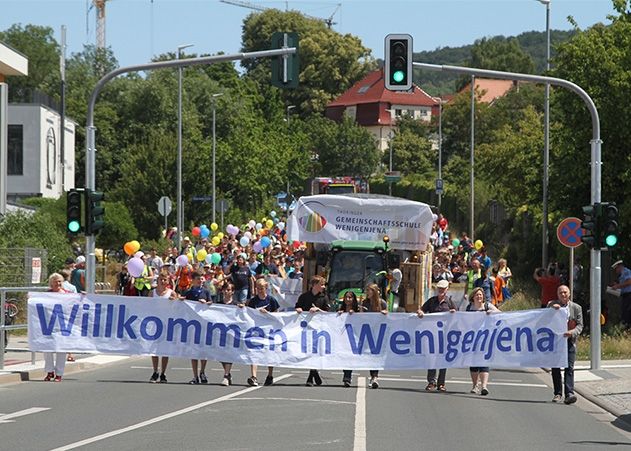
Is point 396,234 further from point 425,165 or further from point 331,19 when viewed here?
point 331,19

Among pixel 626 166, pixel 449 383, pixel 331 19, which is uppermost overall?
pixel 331 19

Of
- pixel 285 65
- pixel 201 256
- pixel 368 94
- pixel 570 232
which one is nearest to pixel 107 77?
pixel 285 65

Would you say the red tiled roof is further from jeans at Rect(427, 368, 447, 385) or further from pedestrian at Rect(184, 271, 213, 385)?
jeans at Rect(427, 368, 447, 385)

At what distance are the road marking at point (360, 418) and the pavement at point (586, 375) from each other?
3.44 m

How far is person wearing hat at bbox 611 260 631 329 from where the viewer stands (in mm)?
29844

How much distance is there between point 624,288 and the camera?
30062 mm

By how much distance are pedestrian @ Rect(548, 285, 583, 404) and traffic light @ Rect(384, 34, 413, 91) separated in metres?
4.92

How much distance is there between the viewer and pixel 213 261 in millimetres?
41219

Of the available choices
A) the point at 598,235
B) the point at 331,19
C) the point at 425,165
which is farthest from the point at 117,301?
the point at 331,19

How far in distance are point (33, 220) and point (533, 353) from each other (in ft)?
68.6

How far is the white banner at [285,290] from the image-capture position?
1497 inches

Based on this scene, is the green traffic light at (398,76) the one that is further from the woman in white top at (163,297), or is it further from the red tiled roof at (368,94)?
the red tiled roof at (368,94)

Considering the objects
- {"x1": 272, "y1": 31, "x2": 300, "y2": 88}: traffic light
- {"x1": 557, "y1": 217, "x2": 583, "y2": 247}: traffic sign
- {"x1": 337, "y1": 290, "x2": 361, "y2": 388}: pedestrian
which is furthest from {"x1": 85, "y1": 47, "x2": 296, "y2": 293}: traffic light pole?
{"x1": 557, "y1": 217, "x2": 583, "y2": 247}: traffic sign

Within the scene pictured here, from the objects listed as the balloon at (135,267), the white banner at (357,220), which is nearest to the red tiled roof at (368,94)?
the white banner at (357,220)
